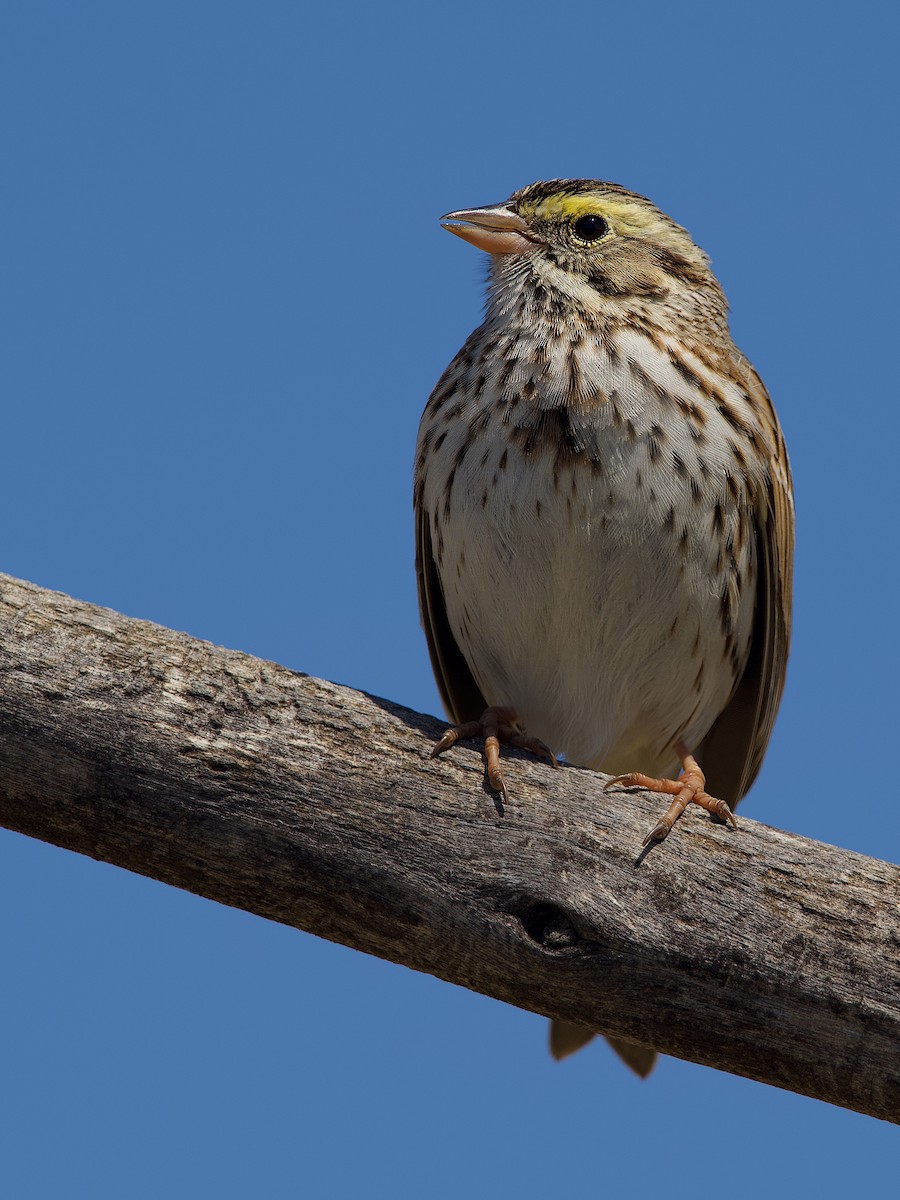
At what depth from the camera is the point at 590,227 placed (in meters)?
5.52

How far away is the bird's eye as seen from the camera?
550 cm

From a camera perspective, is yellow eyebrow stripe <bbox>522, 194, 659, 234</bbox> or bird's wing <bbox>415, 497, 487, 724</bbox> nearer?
yellow eyebrow stripe <bbox>522, 194, 659, 234</bbox>

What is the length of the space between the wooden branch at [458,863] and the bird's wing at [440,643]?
4.91 ft

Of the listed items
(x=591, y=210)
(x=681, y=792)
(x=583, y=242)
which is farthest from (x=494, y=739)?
(x=591, y=210)

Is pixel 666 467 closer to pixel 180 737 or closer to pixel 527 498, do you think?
pixel 527 498

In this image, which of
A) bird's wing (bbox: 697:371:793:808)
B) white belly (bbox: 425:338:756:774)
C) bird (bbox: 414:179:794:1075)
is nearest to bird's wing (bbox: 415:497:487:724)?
bird (bbox: 414:179:794:1075)

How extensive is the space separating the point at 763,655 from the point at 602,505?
1.17 meters

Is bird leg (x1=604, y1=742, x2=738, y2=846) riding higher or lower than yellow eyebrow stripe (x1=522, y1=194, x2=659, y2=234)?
lower

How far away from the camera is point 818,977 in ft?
12.4

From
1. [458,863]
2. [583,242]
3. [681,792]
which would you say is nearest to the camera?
[458,863]

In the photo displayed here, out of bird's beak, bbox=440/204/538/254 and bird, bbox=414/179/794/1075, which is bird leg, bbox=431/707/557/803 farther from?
bird's beak, bbox=440/204/538/254

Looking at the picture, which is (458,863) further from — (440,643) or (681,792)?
(440,643)

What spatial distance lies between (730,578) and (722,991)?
1795 millimetres

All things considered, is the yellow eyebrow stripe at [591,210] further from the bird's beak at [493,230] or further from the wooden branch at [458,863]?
the wooden branch at [458,863]
